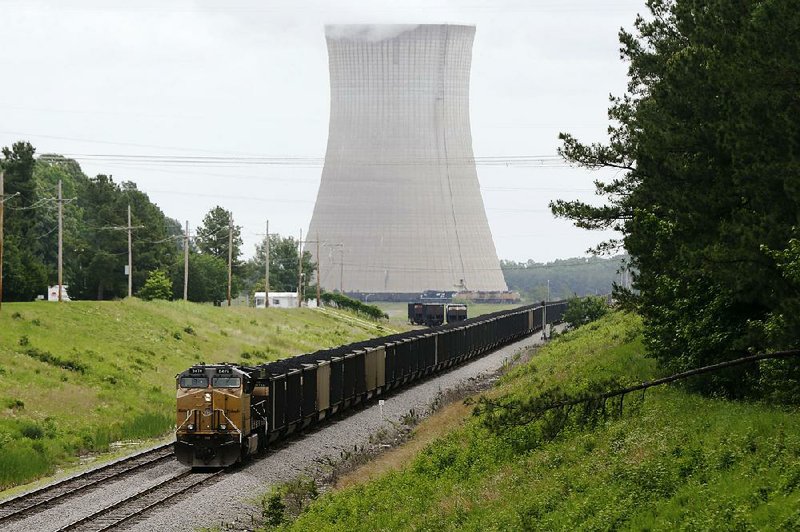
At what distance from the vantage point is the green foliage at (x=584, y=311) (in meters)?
98.8

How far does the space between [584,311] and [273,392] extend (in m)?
65.9

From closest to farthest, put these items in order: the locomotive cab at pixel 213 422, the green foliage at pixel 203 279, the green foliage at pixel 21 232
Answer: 1. the locomotive cab at pixel 213 422
2. the green foliage at pixel 21 232
3. the green foliage at pixel 203 279

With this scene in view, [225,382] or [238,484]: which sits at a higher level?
[225,382]

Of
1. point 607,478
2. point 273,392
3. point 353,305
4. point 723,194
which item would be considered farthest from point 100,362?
point 353,305

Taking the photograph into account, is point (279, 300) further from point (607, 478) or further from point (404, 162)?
point (607, 478)

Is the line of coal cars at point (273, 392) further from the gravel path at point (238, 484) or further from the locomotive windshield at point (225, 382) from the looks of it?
the gravel path at point (238, 484)

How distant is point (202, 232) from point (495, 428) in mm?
125016

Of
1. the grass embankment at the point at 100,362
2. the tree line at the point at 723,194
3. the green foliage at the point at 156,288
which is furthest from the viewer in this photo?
the green foliage at the point at 156,288

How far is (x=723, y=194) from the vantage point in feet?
96.2

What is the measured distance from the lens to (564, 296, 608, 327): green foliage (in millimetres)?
98812

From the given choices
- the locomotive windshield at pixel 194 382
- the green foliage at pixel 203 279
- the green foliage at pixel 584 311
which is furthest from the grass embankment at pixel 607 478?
the green foliage at pixel 203 279

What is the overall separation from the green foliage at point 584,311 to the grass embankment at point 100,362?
20.8 meters

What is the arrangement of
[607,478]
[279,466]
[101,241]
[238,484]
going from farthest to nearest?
[101,241] → [279,466] → [238,484] → [607,478]

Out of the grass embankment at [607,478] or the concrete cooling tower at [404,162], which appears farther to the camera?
the concrete cooling tower at [404,162]
